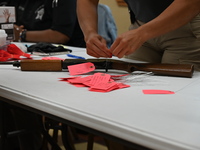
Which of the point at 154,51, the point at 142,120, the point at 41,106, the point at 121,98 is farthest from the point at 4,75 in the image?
the point at 154,51

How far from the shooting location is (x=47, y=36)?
237 centimetres

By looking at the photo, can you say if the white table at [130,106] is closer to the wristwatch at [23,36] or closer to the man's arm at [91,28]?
the man's arm at [91,28]

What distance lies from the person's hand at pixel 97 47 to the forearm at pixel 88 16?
0.30 ft

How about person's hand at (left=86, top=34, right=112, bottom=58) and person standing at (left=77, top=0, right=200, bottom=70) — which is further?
person's hand at (left=86, top=34, right=112, bottom=58)

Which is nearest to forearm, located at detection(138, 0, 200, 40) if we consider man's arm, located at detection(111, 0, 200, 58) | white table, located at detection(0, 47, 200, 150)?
man's arm, located at detection(111, 0, 200, 58)

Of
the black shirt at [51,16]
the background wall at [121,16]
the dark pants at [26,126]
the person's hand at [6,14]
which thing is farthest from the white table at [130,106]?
the background wall at [121,16]

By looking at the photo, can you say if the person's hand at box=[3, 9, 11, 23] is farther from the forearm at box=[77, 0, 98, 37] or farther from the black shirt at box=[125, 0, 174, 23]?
the black shirt at box=[125, 0, 174, 23]

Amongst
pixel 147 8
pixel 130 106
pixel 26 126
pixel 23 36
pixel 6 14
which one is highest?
pixel 147 8

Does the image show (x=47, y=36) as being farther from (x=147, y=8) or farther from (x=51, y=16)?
(x=147, y=8)

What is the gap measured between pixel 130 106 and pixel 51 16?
185 cm

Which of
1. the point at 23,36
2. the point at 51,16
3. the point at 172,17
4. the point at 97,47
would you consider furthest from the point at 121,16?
the point at 172,17

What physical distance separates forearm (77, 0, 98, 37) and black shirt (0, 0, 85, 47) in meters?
0.81

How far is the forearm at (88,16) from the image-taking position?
4.30 ft

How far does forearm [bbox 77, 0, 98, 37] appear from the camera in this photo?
51.6 inches
